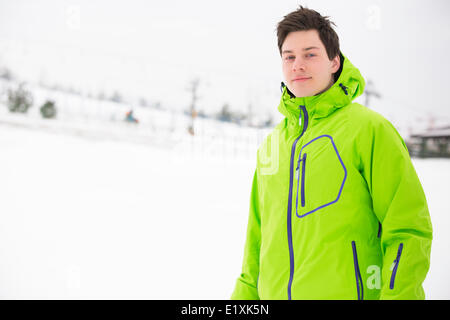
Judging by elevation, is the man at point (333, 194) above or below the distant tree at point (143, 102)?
below

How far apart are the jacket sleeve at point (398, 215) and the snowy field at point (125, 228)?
162cm

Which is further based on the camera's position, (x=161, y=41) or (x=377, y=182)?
(x=161, y=41)

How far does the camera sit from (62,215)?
3.04m

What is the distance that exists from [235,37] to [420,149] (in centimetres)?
367

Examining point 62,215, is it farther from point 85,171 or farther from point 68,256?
Result: point 85,171

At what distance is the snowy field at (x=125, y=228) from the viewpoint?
2160mm

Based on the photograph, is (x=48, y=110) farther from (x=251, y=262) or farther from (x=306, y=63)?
(x=306, y=63)

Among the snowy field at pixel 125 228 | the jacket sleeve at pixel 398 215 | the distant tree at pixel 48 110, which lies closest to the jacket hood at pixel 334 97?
the jacket sleeve at pixel 398 215

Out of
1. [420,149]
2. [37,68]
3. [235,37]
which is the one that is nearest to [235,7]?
[235,37]

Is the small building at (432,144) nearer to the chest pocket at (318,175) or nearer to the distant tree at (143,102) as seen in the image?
the chest pocket at (318,175)

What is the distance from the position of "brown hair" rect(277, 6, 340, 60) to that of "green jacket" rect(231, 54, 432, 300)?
0.22 ft

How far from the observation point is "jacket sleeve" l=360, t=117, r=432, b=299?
0.64 m

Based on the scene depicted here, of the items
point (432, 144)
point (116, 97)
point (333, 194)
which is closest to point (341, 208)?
point (333, 194)

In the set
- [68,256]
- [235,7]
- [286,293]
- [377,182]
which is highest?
[235,7]
